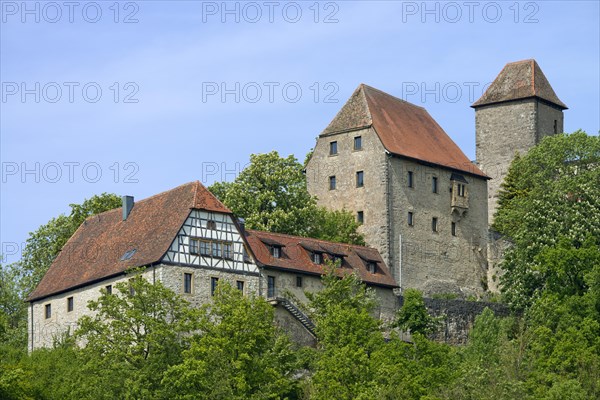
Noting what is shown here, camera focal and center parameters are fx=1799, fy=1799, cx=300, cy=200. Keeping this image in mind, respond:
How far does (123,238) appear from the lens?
85.4 metres

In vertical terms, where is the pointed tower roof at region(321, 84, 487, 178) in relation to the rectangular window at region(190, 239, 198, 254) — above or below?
above

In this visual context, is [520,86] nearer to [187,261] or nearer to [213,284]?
[213,284]

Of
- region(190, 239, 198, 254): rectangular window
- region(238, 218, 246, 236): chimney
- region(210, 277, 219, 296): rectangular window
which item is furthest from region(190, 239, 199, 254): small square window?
region(238, 218, 246, 236): chimney

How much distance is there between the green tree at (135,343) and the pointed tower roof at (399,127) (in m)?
25.8

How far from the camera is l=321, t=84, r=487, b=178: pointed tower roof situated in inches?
3809

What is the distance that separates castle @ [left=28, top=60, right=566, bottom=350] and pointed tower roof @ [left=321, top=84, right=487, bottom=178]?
0.08 m

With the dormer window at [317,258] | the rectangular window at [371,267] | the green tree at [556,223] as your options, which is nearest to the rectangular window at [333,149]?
the rectangular window at [371,267]

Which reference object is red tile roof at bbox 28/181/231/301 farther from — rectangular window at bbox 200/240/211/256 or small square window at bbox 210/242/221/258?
small square window at bbox 210/242/221/258

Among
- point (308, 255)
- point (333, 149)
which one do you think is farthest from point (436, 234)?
point (308, 255)

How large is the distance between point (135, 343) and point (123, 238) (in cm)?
1376

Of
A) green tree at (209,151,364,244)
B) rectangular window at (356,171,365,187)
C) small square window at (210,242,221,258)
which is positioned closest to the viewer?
small square window at (210,242,221,258)

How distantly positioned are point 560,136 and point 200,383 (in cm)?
3894

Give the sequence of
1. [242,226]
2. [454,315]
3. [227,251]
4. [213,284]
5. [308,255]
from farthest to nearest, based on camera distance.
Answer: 1. [454,315]
2. [308,255]
3. [242,226]
4. [227,251]
5. [213,284]

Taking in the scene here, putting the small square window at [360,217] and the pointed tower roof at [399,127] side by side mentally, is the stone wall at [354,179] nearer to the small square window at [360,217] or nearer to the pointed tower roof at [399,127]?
the small square window at [360,217]
